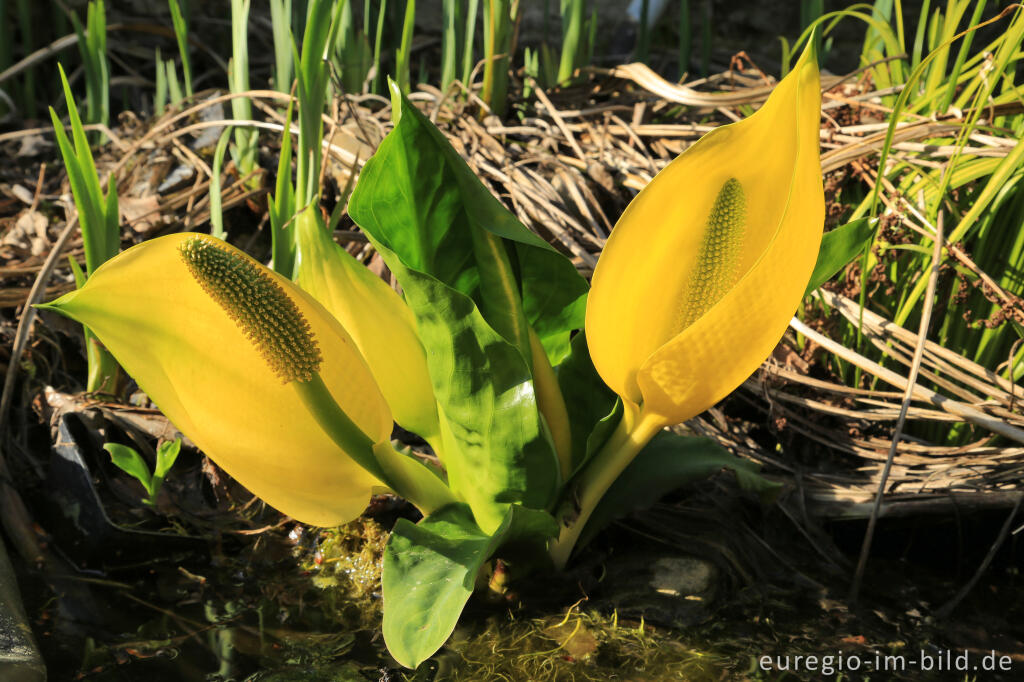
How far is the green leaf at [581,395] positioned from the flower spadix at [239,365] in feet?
0.79

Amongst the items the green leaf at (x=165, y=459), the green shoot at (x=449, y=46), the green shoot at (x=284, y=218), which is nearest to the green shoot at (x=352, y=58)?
the green shoot at (x=449, y=46)

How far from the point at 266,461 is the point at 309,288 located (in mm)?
194

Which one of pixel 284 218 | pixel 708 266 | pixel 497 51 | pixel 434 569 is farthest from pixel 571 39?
pixel 434 569

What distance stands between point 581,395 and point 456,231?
232mm

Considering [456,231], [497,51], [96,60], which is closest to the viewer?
[456,231]

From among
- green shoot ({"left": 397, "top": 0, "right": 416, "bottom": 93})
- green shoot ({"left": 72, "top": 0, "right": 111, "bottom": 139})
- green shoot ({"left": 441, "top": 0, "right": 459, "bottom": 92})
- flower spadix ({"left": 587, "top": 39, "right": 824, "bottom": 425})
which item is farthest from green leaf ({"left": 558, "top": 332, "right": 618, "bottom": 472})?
green shoot ({"left": 72, "top": 0, "right": 111, "bottom": 139})

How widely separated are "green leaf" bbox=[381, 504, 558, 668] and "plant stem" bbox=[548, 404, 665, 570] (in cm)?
4

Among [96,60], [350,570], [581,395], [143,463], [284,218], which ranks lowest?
[350,570]

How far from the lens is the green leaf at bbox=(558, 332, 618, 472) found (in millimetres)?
924

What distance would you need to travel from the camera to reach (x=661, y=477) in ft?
3.12

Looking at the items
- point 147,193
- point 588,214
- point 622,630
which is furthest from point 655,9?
point 622,630

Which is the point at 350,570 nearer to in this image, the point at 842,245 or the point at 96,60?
the point at 842,245

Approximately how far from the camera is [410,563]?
80cm

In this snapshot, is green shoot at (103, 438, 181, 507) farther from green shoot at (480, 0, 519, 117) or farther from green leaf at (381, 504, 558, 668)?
green shoot at (480, 0, 519, 117)
